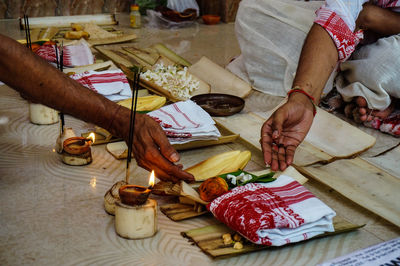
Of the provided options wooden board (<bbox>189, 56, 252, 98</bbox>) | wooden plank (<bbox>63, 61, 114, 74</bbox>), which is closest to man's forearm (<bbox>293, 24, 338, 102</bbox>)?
wooden board (<bbox>189, 56, 252, 98</bbox>)

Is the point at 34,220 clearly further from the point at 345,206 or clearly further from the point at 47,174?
the point at 345,206

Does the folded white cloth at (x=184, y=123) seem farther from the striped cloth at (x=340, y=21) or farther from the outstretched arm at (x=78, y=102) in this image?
the striped cloth at (x=340, y=21)

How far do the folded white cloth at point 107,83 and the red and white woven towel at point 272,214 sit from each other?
1.26 metres

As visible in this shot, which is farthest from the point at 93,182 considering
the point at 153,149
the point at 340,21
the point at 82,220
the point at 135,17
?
the point at 135,17

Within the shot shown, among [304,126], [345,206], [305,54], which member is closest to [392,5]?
[305,54]

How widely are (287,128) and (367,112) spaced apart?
3.25 ft

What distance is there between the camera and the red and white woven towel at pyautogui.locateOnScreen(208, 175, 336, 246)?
1.57m

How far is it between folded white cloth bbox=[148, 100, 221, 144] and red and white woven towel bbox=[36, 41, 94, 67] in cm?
108

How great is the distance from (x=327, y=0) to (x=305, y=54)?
337 millimetres

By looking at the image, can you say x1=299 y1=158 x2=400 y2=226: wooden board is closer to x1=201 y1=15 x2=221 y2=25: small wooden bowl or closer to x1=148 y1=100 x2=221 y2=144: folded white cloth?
x1=148 y1=100 x2=221 y2=144: folded white cloth

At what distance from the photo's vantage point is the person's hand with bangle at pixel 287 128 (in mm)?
2119

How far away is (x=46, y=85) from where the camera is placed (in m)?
1.63

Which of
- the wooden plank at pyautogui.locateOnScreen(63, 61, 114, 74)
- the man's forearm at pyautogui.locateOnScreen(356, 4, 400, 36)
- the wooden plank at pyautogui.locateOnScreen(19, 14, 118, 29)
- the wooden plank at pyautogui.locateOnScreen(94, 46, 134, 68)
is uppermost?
the man's forearm at pyautogui.locateOnScreen(356, 4, 400, 36)

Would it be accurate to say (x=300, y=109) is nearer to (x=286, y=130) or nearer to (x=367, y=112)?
(x=286, y=130)
